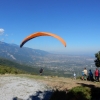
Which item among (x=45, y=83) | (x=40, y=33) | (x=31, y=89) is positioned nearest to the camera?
(x=40, y=33)

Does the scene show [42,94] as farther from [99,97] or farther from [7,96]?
[99,97]

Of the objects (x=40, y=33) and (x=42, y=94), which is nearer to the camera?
(x=40, y=33)

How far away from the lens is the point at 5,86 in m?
21.4

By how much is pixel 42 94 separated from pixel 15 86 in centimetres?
357

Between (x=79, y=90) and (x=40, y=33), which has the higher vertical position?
(x=40, y=33)

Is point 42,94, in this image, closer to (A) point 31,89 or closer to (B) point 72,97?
(A) point 31,89

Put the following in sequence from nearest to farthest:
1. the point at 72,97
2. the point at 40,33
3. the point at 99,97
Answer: the point at 40,33 < the point at 72,97 < the point at 99,97

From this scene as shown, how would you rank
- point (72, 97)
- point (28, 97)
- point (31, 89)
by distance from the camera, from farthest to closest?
point (31, 89)
point (28, 97)
point (72, 97)

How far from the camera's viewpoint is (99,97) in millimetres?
16250

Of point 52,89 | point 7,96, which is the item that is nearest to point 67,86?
point 52,89

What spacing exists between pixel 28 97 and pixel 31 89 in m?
2.13

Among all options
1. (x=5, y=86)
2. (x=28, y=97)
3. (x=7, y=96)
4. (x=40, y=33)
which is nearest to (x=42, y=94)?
(x=28, y=97)

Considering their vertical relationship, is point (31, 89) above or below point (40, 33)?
below

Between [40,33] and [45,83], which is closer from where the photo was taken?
[40,33]
